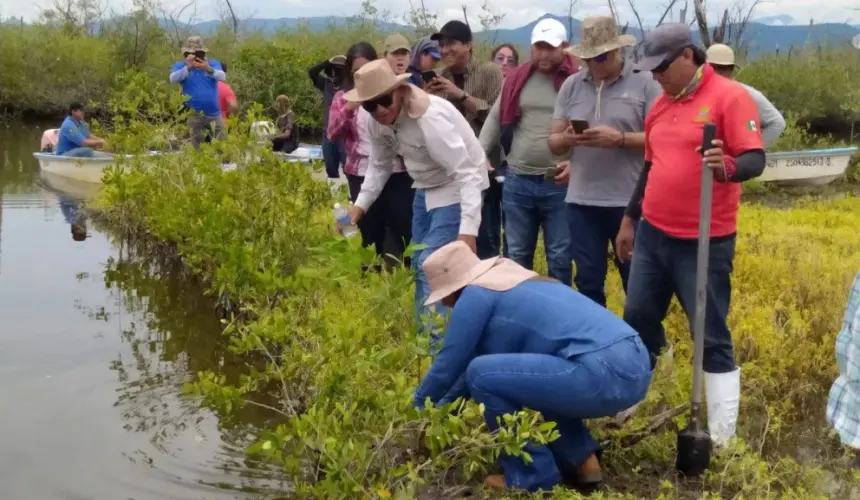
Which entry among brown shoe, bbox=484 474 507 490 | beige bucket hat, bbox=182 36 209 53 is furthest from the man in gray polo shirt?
beige bucket hat, bbox=182 36 209 53

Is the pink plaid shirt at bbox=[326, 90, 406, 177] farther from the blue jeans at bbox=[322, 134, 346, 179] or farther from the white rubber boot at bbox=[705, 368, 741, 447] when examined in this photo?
the white rubber boot at bbox=[705, 368, 741, 447]

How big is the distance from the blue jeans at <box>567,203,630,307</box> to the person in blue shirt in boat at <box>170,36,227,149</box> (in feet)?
21.4

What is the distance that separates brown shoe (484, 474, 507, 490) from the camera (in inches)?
150

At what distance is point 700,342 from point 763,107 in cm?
257

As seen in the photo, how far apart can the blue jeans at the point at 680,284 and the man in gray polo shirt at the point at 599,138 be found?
58 centimetres

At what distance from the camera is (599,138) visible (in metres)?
4.73

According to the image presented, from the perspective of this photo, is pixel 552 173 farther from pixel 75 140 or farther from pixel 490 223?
pixel 75 140

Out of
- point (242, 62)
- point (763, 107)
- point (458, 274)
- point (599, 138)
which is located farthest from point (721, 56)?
point (242, 62)

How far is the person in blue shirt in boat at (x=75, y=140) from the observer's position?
46.0 feet

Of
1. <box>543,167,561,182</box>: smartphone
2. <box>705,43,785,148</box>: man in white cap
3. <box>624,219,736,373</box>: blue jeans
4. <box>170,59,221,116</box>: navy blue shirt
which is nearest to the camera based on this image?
<box>624,219,736,373</box>: blue jeans

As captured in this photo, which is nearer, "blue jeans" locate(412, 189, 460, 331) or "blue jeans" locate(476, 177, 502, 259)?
"blue jeans" locate(412, 189, 460, 331)

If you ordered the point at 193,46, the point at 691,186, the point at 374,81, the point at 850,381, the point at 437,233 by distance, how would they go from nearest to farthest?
1. the point at 850,381
2. the point at 691,186
3. the point at 374,81
4. the point at 437,233
5. the point at 193,46

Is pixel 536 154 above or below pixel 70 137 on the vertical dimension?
above

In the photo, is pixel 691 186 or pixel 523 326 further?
pixel 691 186
